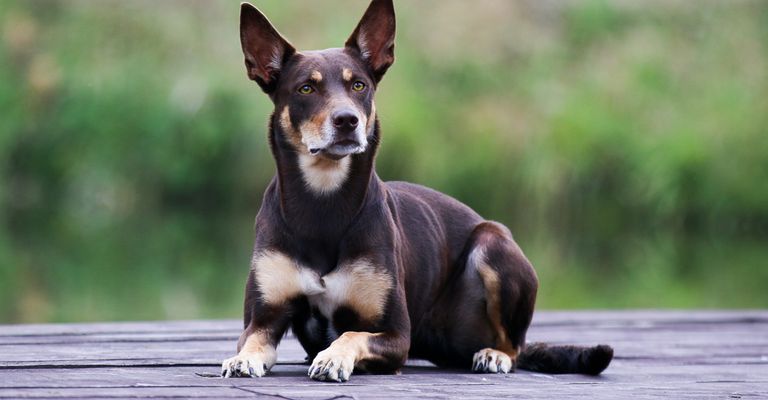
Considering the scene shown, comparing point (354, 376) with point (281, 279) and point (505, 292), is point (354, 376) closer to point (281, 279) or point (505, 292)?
point (281, 279)

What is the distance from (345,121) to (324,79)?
0.22 metres

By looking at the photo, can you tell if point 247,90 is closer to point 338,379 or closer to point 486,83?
point 486,83

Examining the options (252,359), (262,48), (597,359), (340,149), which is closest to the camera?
(252,359)

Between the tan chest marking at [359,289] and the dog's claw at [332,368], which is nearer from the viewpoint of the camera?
the dog's claw at [332,368]

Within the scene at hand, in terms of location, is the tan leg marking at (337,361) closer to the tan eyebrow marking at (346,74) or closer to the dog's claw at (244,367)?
the dog's claw at (244,367)

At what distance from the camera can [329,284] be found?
4.65m

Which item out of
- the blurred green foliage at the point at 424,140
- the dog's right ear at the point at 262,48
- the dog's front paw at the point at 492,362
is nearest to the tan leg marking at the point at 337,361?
the dog's front paw at the point at 492,362

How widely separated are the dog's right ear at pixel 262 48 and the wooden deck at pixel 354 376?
A: 1.12 metres

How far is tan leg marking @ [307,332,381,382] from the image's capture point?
4.41 m

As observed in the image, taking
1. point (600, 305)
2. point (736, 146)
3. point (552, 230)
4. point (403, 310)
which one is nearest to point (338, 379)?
point (403, 310)

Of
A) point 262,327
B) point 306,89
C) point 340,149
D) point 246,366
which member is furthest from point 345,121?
point 246,366

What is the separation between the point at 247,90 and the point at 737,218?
672 cm

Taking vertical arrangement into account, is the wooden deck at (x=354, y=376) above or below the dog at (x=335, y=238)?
below

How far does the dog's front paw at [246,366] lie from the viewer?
4480 mm
